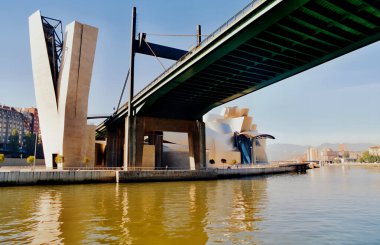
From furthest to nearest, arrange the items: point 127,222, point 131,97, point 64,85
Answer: point 64,85
point 131,97
point 127,222

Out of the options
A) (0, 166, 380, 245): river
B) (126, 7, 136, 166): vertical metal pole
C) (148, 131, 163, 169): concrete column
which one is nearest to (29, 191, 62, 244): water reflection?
(0, 166, 380, 245): river

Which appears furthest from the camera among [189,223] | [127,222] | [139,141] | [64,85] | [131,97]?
[64,85]

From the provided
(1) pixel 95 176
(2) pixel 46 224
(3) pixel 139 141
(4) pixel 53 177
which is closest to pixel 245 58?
(3) pixel 139 141

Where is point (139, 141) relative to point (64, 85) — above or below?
below

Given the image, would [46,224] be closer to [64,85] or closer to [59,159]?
[59,159]

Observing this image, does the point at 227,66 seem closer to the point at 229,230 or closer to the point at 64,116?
the point at 229,230

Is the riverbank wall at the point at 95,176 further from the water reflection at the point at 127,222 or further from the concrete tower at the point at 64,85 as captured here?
the water reflection at the point at 127,222

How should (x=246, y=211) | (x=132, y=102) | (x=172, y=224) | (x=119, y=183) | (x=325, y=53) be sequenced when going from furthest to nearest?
(x=132, y=102), (x=119, y=183), (x=325, y=53), (x=246, y=211), (x=172, y=224)

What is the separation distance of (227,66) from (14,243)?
77.3ft

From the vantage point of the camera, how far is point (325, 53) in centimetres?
2550

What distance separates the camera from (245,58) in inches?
1051

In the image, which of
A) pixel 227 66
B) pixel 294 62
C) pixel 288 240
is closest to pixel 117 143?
pixel 227 66

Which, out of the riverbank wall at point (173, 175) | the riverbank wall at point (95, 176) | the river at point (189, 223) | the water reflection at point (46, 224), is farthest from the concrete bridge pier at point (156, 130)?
the water reflection at point (46, 224)

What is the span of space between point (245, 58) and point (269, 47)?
8.80 ft
